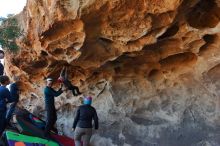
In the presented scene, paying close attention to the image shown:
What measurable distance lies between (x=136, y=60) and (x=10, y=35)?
3.08m

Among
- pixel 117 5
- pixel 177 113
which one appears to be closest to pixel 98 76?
pixel 177 113

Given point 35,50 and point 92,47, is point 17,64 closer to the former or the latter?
point 35,50

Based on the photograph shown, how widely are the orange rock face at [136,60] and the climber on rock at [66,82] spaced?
0.16 m

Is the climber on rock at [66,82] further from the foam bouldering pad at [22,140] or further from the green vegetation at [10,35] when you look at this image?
the foam bouldering pad at [22,140]

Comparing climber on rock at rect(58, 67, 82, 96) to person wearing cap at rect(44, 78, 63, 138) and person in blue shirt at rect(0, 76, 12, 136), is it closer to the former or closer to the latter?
person wearing cap at rect(44, 78, 63, 138)

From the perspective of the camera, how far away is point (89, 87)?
32.9 ft

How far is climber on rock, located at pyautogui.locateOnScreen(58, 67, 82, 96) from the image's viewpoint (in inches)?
381

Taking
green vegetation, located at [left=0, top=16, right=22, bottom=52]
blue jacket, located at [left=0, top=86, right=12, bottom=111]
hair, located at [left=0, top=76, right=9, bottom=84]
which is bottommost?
blue jacket, located at [left=0, top=86, right=12, bottom=111]

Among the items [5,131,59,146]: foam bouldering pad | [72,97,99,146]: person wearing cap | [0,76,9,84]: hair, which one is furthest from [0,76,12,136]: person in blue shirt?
[72,97,99,146]: person wearing cap

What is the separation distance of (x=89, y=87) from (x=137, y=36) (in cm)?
269

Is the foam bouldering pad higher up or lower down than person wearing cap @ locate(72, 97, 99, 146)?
lower down

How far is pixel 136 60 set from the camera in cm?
889

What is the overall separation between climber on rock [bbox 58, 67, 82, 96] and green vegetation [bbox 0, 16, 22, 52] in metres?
1.25

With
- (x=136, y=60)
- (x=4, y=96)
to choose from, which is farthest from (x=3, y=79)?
(x=136, y=60)
